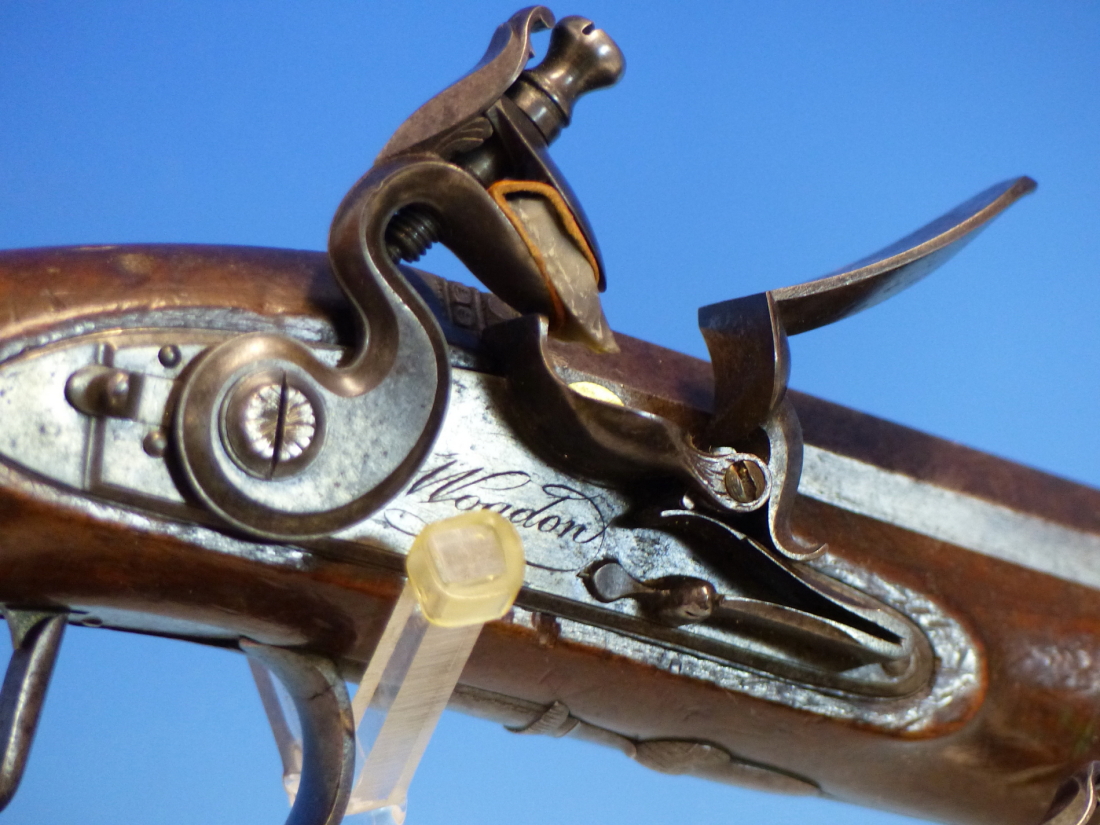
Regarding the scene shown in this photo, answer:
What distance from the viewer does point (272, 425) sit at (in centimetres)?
A: 147

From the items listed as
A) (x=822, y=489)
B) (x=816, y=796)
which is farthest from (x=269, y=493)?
(x=816, y=796)

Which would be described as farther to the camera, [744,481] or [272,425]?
[744,481]

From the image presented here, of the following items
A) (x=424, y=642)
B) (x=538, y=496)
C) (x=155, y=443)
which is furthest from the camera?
(x=538, y=496)

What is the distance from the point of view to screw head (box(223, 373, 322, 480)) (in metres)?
1.45

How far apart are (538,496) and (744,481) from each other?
310mm

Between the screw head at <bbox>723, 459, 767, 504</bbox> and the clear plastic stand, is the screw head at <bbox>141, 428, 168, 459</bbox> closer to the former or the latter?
the clear plastic stand

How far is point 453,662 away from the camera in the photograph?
1.63 meters

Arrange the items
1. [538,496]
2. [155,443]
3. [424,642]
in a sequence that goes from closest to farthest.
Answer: [155,443], [424,642], [538,496]

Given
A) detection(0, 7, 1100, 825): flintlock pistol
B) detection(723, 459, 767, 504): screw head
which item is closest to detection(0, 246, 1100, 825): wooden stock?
detection(0, 7, 1100, 825): flintlock pistol

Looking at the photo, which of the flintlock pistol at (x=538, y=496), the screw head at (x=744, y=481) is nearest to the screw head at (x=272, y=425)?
the flintlock pistol at (x=538, y=496)

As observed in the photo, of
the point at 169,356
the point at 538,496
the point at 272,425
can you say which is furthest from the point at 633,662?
the point at 169,356

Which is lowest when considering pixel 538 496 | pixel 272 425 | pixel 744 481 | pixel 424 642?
pixel 424 642

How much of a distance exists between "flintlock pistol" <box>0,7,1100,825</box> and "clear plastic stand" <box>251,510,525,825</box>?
2.2 inches

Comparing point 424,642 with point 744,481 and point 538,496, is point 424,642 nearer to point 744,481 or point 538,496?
point 538,496
